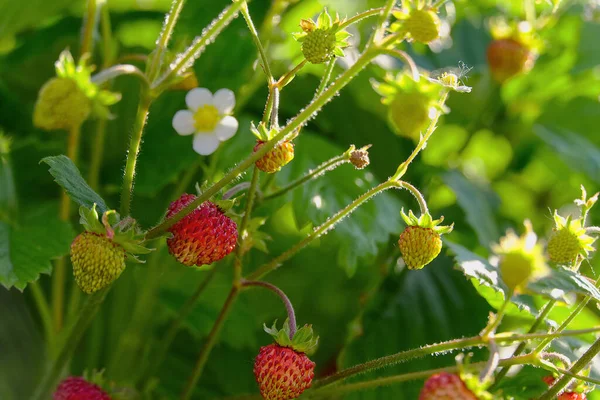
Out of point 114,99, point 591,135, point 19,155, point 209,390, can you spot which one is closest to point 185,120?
point 114,99

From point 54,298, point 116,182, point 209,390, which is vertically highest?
point 116,182

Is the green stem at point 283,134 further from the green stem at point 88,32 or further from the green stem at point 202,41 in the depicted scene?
the green stem at point 88,32

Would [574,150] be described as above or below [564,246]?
above

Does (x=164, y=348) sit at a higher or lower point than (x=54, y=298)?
lower

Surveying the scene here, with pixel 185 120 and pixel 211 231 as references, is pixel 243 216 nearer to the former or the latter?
pixel 211 231

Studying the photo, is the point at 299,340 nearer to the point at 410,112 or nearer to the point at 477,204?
the point at 410,112

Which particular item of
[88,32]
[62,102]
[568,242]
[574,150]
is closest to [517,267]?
[568,242]

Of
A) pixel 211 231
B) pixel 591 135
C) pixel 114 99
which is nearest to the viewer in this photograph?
pixel 211 231
